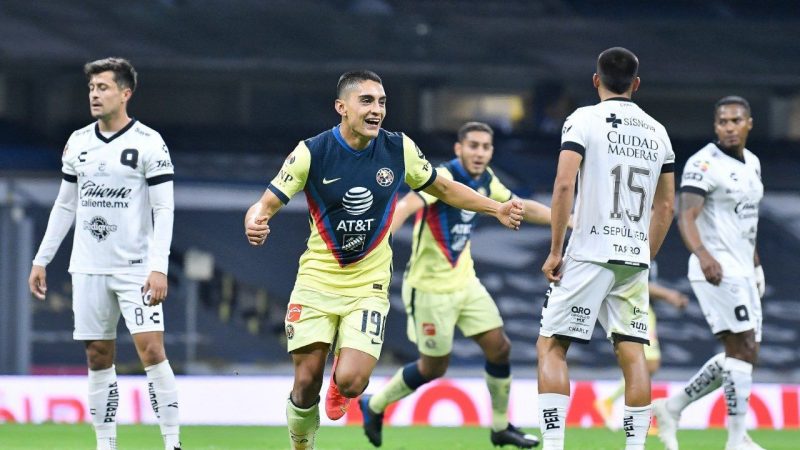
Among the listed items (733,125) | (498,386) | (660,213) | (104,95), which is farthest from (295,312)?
(733,125)

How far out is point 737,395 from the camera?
9500 millimetres

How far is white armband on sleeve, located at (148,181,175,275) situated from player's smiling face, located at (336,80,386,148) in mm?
1401

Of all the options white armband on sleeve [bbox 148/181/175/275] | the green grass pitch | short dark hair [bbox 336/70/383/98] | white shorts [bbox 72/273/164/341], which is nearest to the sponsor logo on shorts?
white armband on sleeve [bbox 148/181/175/275]

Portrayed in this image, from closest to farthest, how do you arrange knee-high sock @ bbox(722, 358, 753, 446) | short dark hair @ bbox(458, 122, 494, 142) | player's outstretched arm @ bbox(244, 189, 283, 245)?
player's outstretched arm @ bbox(244, 189, 283, 245) → knee-high sock @ bbox(722, 358, 753, 446) → short dark hair @ bbox(458, 122, 494, 142)

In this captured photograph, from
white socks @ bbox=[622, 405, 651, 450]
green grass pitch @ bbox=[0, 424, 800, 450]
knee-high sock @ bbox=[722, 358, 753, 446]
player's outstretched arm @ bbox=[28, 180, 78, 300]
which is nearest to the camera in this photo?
white socks @ bbox=[622, 405, 651, 450]

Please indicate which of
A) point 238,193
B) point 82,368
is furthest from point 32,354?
point 238,193

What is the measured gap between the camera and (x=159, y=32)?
18203 mm

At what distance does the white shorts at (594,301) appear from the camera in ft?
25.3

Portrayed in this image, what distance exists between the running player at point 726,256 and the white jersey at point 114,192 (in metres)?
3.68

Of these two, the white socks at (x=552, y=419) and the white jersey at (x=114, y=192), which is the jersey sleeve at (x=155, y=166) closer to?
the white jersey at (x=114, y=192)

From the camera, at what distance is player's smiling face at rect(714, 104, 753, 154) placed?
32.2 feet

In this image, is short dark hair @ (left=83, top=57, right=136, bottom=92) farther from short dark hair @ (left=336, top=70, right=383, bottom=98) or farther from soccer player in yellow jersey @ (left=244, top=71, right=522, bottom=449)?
short dark hair @ (left=336, top=70, right=383, bottom=98)

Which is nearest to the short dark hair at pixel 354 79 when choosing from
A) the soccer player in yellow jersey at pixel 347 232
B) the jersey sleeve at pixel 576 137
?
the soccer player in yellow jersey at pixel 347 232

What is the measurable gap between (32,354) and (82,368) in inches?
28.0
